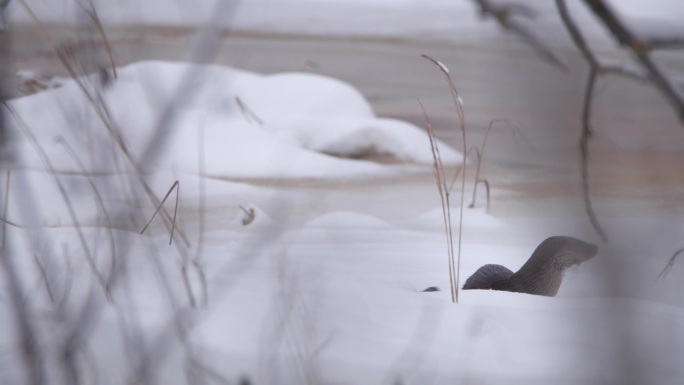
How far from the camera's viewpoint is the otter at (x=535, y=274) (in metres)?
1.13

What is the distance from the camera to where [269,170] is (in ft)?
5.06

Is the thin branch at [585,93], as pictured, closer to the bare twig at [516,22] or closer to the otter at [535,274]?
Answer: the bare twig at [516,22]

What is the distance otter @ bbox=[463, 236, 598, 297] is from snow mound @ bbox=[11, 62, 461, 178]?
0.32 m

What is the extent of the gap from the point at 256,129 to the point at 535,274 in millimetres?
710

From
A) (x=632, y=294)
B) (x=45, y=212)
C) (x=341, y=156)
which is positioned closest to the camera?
(x=632, y=294)

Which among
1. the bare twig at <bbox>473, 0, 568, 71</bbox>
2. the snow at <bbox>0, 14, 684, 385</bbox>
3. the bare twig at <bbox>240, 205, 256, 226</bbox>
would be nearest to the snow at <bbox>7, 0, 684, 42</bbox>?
the snow at <bbox>0, 14, 684, 385</bbox>

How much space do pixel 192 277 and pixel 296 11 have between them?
65 centimetres

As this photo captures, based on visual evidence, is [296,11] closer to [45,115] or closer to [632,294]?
[45,115]

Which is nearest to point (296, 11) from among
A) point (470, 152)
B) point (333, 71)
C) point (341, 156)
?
point (333, 71)

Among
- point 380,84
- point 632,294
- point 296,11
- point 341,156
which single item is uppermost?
point 632,294

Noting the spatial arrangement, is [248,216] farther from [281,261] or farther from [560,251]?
[560,251]

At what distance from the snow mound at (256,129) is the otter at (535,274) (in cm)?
32

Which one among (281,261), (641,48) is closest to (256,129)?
(281,261)

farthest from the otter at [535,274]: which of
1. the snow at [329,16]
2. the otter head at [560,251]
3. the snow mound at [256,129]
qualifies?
the snow at [329,16]
